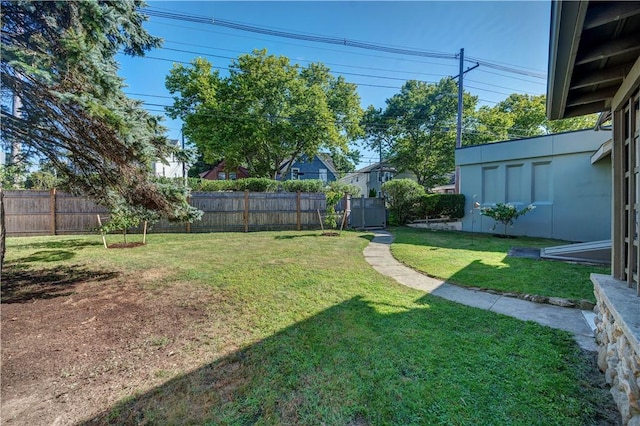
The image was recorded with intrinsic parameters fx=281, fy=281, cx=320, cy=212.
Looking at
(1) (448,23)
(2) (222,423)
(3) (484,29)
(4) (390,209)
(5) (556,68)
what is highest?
(1) (448,23)

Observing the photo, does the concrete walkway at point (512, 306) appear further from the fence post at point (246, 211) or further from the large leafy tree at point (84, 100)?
the fence post at point (246, 211)

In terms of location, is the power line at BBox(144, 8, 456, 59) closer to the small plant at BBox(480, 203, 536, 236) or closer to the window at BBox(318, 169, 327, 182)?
the small plant at BBox(480, 203, 536, 236)

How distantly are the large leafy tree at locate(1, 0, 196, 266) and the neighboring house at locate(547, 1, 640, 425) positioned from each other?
13.8 ft

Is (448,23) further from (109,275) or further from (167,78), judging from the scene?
(167,78)

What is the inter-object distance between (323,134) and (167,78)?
1079 centimetres

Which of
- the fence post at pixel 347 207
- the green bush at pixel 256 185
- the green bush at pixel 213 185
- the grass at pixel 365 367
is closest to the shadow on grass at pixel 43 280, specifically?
the grass at pixel 365 367

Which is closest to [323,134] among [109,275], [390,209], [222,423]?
[390,209]

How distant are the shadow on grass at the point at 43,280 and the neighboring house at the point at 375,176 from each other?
1036 inches

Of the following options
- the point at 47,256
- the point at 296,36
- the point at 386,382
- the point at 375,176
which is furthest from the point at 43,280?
the point at 375,176

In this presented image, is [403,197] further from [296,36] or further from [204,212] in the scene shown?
[204,212]

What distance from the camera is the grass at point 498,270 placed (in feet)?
14.6

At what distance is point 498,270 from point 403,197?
9.51 meters

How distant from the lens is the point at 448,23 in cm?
766

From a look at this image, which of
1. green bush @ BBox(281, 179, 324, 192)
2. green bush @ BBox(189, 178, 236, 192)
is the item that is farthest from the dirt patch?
green bush @ BBox(281, 179, 324, 192)
